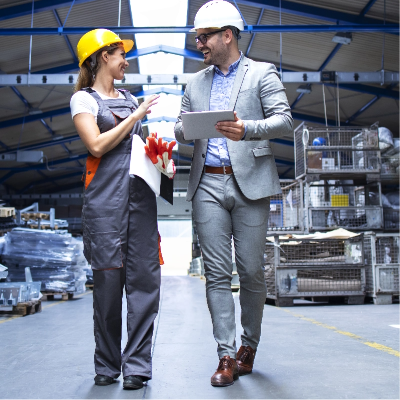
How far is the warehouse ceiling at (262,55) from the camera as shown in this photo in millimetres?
11086

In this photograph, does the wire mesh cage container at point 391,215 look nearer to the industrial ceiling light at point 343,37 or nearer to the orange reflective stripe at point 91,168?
the industrial ceiling light at point 343,37

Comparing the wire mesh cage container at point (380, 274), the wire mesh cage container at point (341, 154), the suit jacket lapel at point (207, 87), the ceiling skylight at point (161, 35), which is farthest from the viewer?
the ceiling skylight at point (161, 35)

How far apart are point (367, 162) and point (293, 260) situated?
2.41 metres

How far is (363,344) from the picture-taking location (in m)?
3.56

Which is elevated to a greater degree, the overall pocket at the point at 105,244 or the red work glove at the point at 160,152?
the red work glove at the point at 160,152

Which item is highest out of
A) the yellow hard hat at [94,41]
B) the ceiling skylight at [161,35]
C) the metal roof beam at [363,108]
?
the ceiling skylight at [161,35]

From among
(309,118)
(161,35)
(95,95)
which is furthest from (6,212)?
(309,118)

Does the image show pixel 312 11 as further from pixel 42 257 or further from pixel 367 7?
pixel 42 257

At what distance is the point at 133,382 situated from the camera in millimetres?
2305

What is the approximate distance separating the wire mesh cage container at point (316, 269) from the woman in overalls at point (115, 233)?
5.00 metres

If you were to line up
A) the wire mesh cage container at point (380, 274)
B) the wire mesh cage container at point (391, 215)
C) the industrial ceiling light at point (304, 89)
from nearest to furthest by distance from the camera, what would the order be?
1. the wire mesh cage container at point (380, 274)
2. the wire mesh cage container at point (391, 215)
3. the industrial ceiling light at point (304, 89)

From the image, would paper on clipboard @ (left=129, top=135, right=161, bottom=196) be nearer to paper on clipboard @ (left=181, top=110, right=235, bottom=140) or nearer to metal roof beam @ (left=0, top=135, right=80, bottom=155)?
paper on clipboard @ (left=181, top=110, right=235, bottom=140)

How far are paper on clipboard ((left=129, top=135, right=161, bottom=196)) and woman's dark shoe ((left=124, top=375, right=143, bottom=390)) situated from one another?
895 millimetres

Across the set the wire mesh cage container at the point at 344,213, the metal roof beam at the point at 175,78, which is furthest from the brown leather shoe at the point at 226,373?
the metal roof beam at the point at 175,78
